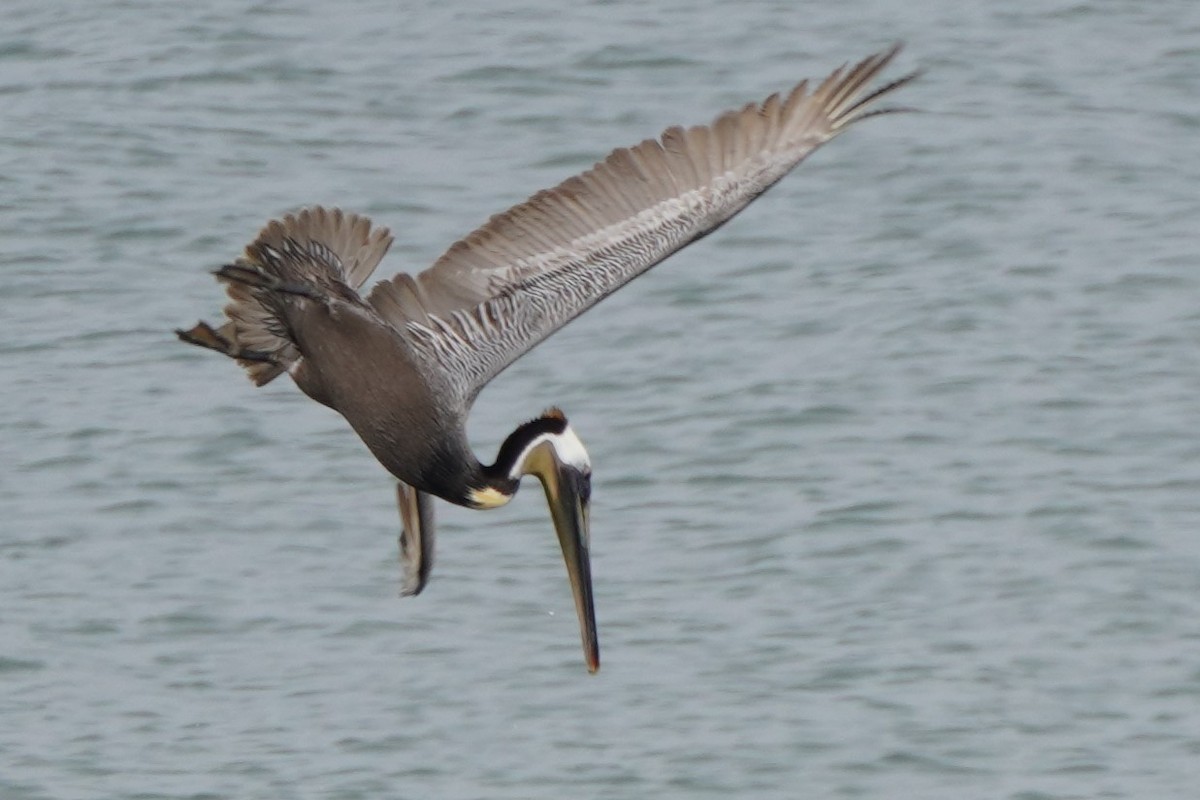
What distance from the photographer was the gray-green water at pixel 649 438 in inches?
292

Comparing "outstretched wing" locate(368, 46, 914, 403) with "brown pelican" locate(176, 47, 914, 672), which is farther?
"outstretched wing" locate(368, 46, 914, 403)

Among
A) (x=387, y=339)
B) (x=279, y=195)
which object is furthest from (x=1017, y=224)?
(x=387, y=339)

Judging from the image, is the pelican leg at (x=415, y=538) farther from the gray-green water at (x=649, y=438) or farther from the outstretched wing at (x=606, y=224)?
the gray-green water at (x=649, y=438)

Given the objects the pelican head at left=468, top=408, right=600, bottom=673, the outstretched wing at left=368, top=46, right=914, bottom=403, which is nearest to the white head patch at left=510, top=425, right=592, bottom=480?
the pelican head at left=468, top=408, right=600, bottom=673

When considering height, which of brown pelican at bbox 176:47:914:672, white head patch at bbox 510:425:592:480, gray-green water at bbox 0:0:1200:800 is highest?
brown pelican at bbox 176:47:914:672

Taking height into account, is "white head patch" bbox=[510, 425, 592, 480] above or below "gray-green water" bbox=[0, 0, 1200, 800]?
above

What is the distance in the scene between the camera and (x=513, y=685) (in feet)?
24.9

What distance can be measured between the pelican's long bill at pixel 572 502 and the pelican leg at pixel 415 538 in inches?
16.6

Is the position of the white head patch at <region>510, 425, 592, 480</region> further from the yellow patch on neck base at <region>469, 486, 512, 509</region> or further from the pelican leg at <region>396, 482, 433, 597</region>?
the pelican leg at <region>396, 482, 433, 597</region>

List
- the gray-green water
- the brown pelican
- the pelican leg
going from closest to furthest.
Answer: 1. the brown pelican
2. the pelican leg
3. the gray-green water

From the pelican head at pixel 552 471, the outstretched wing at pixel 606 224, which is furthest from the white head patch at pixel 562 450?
the outstretched wing at pixel 606 224

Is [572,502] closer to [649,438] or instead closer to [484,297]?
[484,297]

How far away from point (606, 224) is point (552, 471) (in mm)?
991

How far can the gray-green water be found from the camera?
7.42m
